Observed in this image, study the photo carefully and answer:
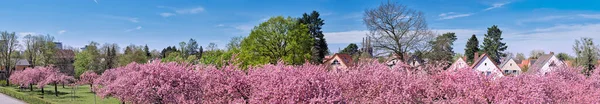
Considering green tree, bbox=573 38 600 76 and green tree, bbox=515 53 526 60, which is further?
green tree, bbox=515 53 526 60

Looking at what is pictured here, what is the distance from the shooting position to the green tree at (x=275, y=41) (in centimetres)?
3164

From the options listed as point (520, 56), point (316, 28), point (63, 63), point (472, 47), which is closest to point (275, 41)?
point (316, 28)

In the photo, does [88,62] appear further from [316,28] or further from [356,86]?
[356,86]

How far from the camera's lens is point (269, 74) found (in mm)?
10141

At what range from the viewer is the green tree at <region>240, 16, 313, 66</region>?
31641 mm

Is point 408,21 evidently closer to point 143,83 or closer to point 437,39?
point 437,39

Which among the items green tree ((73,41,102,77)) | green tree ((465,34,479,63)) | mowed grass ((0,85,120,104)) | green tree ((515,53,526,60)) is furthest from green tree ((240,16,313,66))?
green tree ((515,53,526,60))

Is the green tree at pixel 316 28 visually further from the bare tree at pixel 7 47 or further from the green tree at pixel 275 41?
the bare tree at pixel 7 47

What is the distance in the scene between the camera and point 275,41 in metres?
32.0

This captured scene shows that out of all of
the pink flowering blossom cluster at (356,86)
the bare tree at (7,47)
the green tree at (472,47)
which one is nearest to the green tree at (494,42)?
the green tree at (472,47)

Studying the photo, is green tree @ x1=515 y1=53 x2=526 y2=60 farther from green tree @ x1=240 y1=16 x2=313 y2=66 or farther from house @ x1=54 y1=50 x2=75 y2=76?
house @ x1=54 y1=50 x2=75 y2=76

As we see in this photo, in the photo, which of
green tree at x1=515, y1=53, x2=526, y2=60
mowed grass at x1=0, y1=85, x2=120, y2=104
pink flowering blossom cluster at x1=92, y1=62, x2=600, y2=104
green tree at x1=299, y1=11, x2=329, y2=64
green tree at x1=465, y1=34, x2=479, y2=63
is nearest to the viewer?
Answer: pink flowering blossom cluster at x1=92, y1=62, x2=600, y2=104

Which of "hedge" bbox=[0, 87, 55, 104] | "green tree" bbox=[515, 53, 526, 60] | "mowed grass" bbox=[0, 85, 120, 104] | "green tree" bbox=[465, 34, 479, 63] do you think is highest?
"green tree" bbox=[465, 34, 479, 63]

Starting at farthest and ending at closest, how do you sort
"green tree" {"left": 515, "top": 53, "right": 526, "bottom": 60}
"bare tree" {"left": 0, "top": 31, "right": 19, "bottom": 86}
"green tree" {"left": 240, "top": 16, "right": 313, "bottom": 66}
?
"green tree" {"left": 515, "top": 53, "right": 526, "bottom": 60} < "bare tree" {"left": 0, "top": 31, "right": 19, "bottom": 86} < "green tree" {"left": 240, "top": 16, "right": 313, "bottom": 66}
